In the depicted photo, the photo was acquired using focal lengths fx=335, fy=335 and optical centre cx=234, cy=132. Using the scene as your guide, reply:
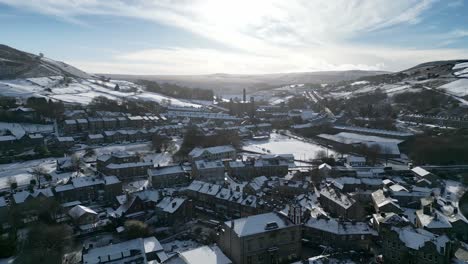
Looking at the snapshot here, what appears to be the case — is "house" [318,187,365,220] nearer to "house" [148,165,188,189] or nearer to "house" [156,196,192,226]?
"house" [156,196,192,226]

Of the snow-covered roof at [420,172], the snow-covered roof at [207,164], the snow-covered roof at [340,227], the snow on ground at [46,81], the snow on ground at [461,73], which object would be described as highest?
the snow on ground at [461,73]

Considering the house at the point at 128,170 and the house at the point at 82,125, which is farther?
the house at the point at 82,125

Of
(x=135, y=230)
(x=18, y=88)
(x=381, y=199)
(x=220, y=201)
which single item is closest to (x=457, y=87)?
(x=381, y=199)

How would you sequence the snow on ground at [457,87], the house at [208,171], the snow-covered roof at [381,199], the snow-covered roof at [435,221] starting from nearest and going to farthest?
the snow-covered roof at [435,221] → the snow-covered roof at [381,199] → the house at [208,171] → the snow on ground at [457,87]

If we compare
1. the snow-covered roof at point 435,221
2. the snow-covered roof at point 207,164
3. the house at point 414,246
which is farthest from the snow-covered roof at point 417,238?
the snow-covered roof at point 207,164

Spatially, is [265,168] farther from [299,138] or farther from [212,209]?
A: [299,138]

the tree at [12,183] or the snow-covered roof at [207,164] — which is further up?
the snow-covered roof at [207,164]

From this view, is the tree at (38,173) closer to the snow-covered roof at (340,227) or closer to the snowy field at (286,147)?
the snow-covered roof at (340,227)

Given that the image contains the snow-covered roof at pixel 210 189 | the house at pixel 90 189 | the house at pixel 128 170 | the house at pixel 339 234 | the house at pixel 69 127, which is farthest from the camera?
the house at pixel 69 127
